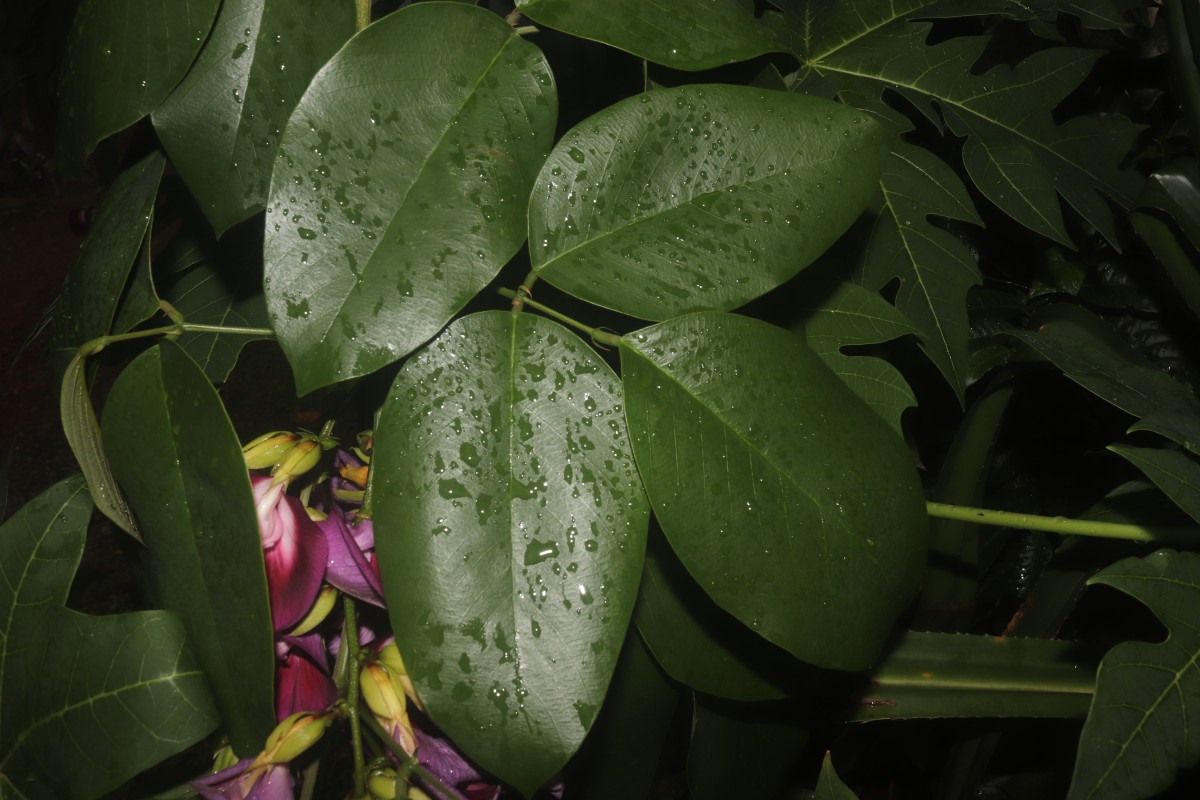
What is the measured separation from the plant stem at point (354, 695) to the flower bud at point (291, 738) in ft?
0.04

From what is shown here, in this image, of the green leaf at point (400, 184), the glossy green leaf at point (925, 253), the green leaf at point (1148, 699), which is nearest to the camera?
the green leaf at point (400, 184)

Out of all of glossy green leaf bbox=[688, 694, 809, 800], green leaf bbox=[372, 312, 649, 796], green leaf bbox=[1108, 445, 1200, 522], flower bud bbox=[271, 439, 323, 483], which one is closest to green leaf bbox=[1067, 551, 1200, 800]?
green leaf bbox=[1108, 445, 1200, 522]

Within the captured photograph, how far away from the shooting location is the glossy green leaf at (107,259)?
310 mm

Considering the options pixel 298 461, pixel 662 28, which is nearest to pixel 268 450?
pixel 298 461

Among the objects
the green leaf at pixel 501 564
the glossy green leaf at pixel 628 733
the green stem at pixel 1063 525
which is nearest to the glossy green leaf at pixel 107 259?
the green leaf at pixel 501 564

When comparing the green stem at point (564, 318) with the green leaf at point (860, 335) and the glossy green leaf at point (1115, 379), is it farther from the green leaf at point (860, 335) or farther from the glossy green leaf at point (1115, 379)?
the glossy green leaf at point (1115, 379)

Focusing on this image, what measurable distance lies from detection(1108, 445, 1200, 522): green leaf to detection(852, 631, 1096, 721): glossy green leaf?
161mm

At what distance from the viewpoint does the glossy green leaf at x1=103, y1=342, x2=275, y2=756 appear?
26cm

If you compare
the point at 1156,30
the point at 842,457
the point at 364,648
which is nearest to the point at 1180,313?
the point at 1156,30

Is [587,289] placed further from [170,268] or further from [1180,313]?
[1180,313]

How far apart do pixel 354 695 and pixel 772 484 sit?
19 centimetres

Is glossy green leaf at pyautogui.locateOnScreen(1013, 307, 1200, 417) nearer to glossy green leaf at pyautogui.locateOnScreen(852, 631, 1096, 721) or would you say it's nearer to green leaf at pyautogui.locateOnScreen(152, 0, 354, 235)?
glossy green leaf at pyautogui.locateOnScreen(852, 631, 1096, 721)

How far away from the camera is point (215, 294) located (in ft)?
1.44

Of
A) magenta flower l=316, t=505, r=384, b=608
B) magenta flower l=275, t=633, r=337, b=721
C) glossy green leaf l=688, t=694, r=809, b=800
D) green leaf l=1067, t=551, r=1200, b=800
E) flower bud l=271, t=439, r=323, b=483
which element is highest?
flower bud l=271, t=439, r=323, b=483
